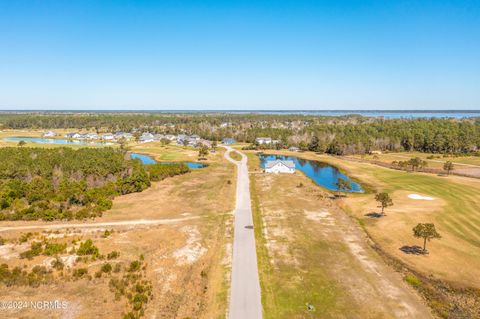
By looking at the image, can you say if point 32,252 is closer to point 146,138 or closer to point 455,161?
point 455,161

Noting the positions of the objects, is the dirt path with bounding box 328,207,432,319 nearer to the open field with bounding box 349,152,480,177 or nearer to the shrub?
the shrub

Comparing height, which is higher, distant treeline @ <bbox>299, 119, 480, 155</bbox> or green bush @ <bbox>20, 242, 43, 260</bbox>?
distant treeline @ <bbox>299, 119, 480, 155</bbox>

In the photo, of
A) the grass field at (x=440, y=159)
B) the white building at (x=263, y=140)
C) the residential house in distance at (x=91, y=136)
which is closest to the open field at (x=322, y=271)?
the grass field at (x=440, y=159)

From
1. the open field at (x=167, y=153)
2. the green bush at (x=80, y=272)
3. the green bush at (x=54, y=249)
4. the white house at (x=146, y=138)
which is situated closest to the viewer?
the green bush at (x=80, y=272)

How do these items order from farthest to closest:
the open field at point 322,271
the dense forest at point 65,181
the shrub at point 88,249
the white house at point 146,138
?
1. the white house at point 146,138
2. the dense forest at point 65,181
3. the shrub at point 88,249
4. the open field at point 322,271

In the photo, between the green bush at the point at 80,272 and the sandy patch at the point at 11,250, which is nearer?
the green bush at the point at 80,272

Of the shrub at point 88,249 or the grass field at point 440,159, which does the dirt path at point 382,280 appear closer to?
the shrub at point 88,249

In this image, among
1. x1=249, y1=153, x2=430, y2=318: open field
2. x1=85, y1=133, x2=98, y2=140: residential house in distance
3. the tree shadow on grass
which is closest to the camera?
x1=249, y1=153, x2=430, y2=318: open field

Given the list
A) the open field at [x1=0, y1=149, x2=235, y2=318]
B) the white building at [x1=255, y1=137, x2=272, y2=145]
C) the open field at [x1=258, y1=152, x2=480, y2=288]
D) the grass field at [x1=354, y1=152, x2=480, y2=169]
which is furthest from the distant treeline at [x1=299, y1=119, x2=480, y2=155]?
the open field at [x1=0, y1=149, x2=235, y2=318]

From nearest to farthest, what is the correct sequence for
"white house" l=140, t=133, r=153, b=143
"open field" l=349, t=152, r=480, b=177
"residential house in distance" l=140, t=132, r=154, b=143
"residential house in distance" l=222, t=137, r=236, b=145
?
"open field" l=349, t=152, r=480, b=177 < "residential house in distance" l=222, t=137, r=236, b=145 < "white house" l=140, t=133, r=153, b=143 < "residential house in distance" l=140, t=132, r=154, b=143
